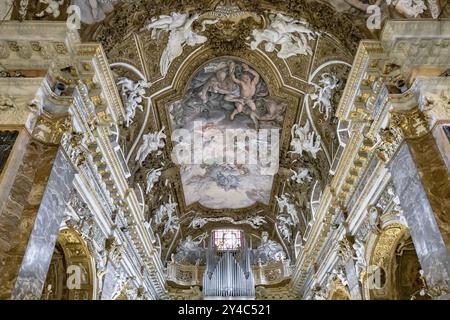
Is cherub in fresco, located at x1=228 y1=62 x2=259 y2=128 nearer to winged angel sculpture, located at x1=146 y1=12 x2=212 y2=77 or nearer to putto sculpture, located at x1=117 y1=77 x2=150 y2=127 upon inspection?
winged angel sculpture, located at x1=146 y1=12 x2=212 y2=77

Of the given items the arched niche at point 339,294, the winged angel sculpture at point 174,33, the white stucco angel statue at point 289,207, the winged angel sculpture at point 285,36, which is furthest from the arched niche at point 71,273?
the white stucco angel statue at point 289,207

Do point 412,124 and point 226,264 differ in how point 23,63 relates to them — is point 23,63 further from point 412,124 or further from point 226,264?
point 226,264

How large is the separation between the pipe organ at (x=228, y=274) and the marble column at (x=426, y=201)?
11.1m

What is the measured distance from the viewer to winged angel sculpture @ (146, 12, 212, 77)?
9891mm

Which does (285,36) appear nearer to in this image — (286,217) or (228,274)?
(286,217)

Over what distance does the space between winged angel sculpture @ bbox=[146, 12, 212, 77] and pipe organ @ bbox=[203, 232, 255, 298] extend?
926 cm

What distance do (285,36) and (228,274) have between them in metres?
10.3

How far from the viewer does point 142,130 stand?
11625 millimetres

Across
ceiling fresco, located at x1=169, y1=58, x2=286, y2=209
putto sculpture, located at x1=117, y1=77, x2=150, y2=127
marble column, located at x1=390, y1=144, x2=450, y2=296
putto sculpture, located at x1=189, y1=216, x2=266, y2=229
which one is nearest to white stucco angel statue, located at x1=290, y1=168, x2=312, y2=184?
ceiling fresco, located at x1=169, y1=58, x2=286, y2=209

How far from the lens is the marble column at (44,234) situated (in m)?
5.38

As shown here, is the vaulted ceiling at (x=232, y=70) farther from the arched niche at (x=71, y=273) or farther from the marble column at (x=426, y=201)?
the arched niche at (x=71, y=273)

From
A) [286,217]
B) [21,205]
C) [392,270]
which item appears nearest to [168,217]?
[286,217]

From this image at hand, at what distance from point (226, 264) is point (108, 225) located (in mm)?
8532
